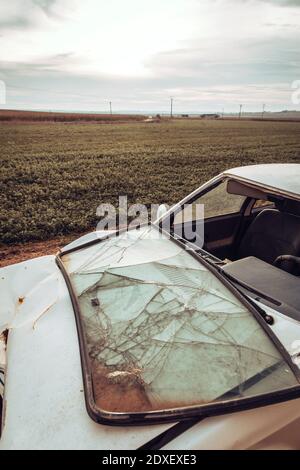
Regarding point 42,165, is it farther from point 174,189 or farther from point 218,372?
point 218,372

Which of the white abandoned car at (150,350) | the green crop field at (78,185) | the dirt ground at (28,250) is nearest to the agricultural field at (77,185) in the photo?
the green crop field at (78,185)

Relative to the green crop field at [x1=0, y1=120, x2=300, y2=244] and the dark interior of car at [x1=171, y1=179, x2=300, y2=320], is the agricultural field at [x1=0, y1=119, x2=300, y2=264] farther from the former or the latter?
the dark interior of car at [x1=171, y1=179, x2=300, y2=320]

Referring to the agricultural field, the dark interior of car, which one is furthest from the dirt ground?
the dark interior of car

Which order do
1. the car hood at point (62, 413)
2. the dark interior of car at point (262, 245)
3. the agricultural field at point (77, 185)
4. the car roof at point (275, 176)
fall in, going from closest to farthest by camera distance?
the car hood at point (62, 413)
the dark interior of car at point (262, 245)
the car roof at point (275, 176)
the agricultural field at point (77, 185)

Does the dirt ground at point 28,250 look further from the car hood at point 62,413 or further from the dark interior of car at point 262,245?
the car hood at point 62,413

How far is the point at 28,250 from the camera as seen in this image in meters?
Answer: 5.36

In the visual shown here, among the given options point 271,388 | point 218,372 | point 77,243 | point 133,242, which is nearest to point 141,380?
point 218,372

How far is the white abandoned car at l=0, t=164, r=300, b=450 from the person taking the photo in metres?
1.19

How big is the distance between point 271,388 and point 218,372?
0.71 ft

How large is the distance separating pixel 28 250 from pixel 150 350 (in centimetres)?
440

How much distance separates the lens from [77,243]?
8.68ft

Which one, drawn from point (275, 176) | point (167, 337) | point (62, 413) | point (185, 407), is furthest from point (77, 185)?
point (185, 407)

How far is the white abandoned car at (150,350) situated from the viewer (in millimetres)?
1194

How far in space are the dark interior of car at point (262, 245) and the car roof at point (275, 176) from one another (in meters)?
0.08
